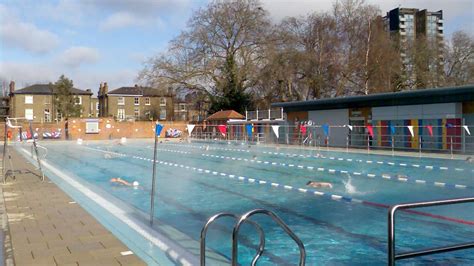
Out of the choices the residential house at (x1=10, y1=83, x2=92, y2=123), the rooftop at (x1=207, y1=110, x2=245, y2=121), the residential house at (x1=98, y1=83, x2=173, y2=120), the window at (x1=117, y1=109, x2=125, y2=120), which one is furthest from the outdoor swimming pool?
the window at (x1=117, y1=109, x2=125, y2=120)

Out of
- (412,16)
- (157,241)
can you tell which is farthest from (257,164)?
(412,16)

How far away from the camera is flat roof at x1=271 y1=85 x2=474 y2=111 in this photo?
75.3ft

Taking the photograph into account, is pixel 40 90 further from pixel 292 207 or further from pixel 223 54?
pixel 292 207

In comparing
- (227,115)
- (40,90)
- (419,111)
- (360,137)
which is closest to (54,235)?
(419,111)

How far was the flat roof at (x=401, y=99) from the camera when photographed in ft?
75.3

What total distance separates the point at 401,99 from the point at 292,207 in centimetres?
1923

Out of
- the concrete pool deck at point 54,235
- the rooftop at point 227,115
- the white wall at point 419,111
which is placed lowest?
the concrete pool deck at point 54,235

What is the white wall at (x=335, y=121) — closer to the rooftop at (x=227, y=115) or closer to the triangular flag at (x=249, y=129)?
the triangular flag at (x=249, y=129)

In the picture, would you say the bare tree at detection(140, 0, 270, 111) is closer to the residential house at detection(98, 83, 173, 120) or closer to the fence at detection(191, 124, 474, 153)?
the fence at detection(191, 124, 474, 153)

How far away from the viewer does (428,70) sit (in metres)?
46.8

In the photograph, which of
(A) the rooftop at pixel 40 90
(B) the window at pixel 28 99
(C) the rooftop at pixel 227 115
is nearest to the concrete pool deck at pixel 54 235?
(C) the rooftop at pixel 227 115

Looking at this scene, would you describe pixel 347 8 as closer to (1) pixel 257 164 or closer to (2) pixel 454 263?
(1) pixel 257 164

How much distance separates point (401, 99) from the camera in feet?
85.9

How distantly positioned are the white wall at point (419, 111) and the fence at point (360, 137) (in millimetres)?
729
